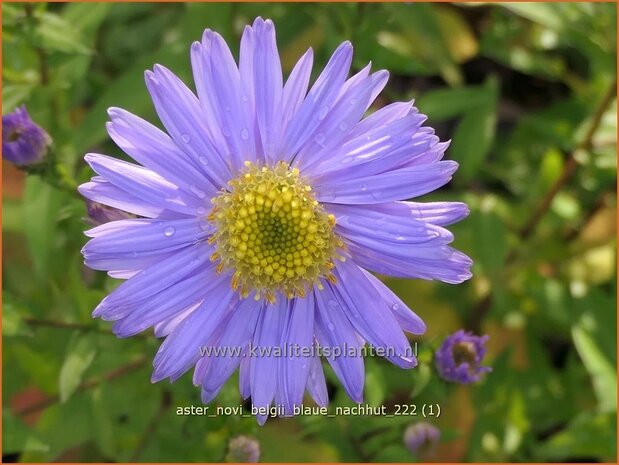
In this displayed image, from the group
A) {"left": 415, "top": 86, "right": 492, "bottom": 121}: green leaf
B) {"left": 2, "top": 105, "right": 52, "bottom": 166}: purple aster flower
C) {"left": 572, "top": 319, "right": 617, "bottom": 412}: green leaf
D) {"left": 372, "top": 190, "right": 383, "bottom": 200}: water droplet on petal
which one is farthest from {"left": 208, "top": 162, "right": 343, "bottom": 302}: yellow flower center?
{"left": 572, "top": 319, "right": 617, "bottom": 412}: green leaf

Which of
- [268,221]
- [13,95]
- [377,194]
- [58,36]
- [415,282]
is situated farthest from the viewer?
[415,282]

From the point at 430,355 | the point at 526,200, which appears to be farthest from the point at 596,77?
the point at 430,355

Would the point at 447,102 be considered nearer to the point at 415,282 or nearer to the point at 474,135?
the point at 474,135

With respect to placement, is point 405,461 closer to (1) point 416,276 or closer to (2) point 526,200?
(1) point 416,276

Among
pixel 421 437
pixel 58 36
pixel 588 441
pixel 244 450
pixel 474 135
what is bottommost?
pixel 588 441

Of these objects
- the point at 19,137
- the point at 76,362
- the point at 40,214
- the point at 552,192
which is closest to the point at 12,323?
the point at 76,362

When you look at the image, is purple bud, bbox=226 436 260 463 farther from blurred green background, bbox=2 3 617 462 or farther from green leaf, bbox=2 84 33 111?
green leaf, bbox=2 84 33 111

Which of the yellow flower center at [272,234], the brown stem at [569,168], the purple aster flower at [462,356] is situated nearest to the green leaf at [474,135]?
the brown stem at [569,168]
